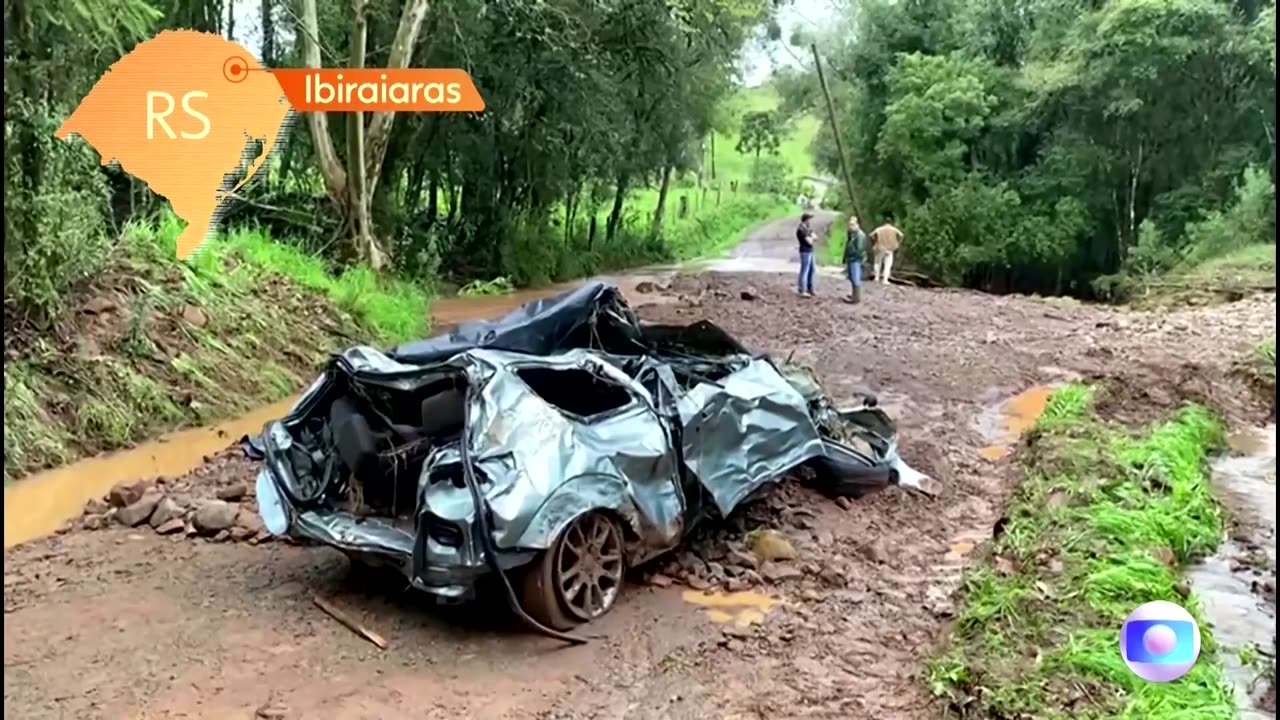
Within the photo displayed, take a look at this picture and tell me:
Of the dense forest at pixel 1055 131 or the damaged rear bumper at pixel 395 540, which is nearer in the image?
the damaged rear bumper at pixel 395 540

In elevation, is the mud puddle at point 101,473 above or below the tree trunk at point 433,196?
below

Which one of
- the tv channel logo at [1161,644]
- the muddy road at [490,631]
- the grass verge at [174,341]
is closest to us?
the tv channel logo at [1161,644]

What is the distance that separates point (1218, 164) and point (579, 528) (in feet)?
70.7

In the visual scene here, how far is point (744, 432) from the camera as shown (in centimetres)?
674

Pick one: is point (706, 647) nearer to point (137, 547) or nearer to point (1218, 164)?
point (137, 547)

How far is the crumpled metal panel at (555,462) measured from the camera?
5117mm

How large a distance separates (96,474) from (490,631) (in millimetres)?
5025

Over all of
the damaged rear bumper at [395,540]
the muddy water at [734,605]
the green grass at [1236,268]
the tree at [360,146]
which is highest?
the tree at [360,146]

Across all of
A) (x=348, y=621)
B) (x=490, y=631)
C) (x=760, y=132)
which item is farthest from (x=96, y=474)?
(x=760, y=132)

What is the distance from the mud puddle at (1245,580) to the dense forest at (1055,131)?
11.6m

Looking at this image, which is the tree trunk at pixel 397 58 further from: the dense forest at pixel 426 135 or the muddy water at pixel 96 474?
the muddy water at pixel 96 474

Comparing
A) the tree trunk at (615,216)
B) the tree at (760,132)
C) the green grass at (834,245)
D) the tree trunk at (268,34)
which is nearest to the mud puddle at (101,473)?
the tree trunk at (268,34)

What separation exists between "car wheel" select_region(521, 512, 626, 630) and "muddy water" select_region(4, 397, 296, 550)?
13.4ft

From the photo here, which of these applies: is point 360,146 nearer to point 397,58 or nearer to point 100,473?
point 397,58
